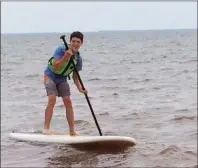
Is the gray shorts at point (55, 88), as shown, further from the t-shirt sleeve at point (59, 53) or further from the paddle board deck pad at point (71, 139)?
the paddle board deck pad at point (71, 139)

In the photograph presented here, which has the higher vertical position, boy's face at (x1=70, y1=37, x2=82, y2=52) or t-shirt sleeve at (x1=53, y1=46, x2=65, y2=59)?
boy's face at (x1=70, y1=37, x2=82, y2=52)

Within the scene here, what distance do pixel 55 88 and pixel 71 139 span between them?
0.92 metres

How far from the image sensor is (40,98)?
13516 millimetres

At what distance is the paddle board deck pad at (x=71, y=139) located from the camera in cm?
732

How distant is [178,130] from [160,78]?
10217 mm

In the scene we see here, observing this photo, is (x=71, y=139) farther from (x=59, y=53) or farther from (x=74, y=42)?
(x=74, y=42)

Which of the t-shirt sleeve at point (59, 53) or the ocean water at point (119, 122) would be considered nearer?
the ocean water at point (119, 122)

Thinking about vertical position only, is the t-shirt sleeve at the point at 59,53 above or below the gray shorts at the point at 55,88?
above

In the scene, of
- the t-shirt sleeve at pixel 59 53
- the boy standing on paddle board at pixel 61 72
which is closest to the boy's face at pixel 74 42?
the boy standing on paddle board at pixel 61 72

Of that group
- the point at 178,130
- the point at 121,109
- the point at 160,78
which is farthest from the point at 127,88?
the point at 178,130

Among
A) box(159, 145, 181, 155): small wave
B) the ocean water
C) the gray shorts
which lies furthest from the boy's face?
box(159, 145, 181, 155): small wave

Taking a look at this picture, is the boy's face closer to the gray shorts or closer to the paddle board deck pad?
the gray shorts

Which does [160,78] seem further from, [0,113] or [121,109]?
[0,113]

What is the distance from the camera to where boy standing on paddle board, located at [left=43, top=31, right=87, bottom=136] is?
7.30 meters
